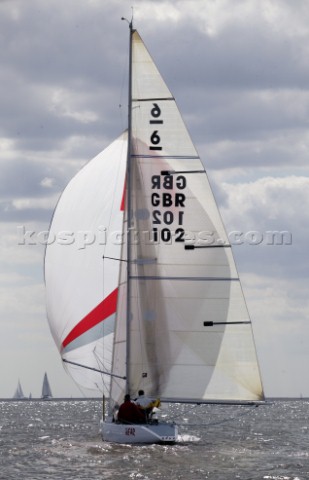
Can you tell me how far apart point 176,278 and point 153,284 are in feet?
2.50

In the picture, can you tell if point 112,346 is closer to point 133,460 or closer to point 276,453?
point 133,460

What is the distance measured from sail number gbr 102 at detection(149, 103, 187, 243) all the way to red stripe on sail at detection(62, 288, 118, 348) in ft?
8.30

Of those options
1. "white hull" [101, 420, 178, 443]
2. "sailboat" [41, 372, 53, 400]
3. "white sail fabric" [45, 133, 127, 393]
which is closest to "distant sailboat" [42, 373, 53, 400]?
"sailboat" [41, 372, 53, 400]

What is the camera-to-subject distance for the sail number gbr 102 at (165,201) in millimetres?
35219

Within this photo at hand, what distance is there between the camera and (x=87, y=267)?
36.1 m

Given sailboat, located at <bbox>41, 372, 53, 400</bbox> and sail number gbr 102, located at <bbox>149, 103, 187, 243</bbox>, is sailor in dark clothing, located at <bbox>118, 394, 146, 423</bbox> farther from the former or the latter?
sailboat, located at <bbox>41, 372, 53, 400</bbox>

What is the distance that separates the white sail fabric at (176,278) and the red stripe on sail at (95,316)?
855mm

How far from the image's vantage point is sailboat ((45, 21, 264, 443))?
34.8m

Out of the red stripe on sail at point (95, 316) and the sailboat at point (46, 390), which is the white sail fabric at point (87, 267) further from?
the sailboat at point (46, 390)

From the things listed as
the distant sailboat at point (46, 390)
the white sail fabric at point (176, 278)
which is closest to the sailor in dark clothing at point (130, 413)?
the white sail fabric at point (176, 278)

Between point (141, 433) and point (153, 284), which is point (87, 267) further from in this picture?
point (141, 433)

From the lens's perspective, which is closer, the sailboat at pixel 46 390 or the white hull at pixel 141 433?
the white hull at pixel 141 433

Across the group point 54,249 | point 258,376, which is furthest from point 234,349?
point 54,249

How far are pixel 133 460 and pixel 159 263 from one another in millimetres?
6052
